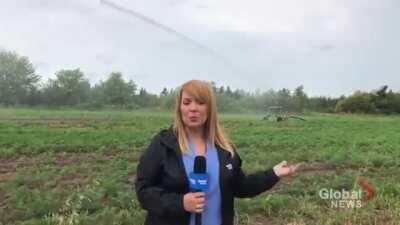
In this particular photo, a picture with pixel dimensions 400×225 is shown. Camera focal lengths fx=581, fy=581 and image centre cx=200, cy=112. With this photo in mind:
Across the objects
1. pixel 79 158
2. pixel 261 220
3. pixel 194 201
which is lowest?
pixel 79 158

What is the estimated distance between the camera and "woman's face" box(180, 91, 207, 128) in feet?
8.84

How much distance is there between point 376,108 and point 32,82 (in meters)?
42.8

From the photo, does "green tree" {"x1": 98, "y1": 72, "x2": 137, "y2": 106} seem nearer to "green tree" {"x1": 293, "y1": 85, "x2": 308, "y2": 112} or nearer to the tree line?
the tree line

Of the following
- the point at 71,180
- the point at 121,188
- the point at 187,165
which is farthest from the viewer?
the point at 71,180

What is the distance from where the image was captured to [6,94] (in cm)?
6700

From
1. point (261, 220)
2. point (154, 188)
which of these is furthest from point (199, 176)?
point (261, 220)

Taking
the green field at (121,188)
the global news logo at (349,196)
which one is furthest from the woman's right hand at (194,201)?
the global news logo at (349,196)

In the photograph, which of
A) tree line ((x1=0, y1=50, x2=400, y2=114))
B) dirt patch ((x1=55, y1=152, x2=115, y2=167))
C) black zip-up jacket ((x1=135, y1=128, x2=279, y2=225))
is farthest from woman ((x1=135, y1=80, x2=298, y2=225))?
tree line ((x1=0, y1=50, x2=400, y2=114))

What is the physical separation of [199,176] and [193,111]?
0.38 m

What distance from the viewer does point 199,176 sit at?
243 centimetres

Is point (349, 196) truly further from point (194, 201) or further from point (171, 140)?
point (194, 201)

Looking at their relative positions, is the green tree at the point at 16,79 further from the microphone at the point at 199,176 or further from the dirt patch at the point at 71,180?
the microphone at the point at 199,176

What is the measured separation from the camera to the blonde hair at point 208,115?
2.70m

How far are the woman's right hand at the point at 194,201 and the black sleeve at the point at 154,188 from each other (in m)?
0.05
